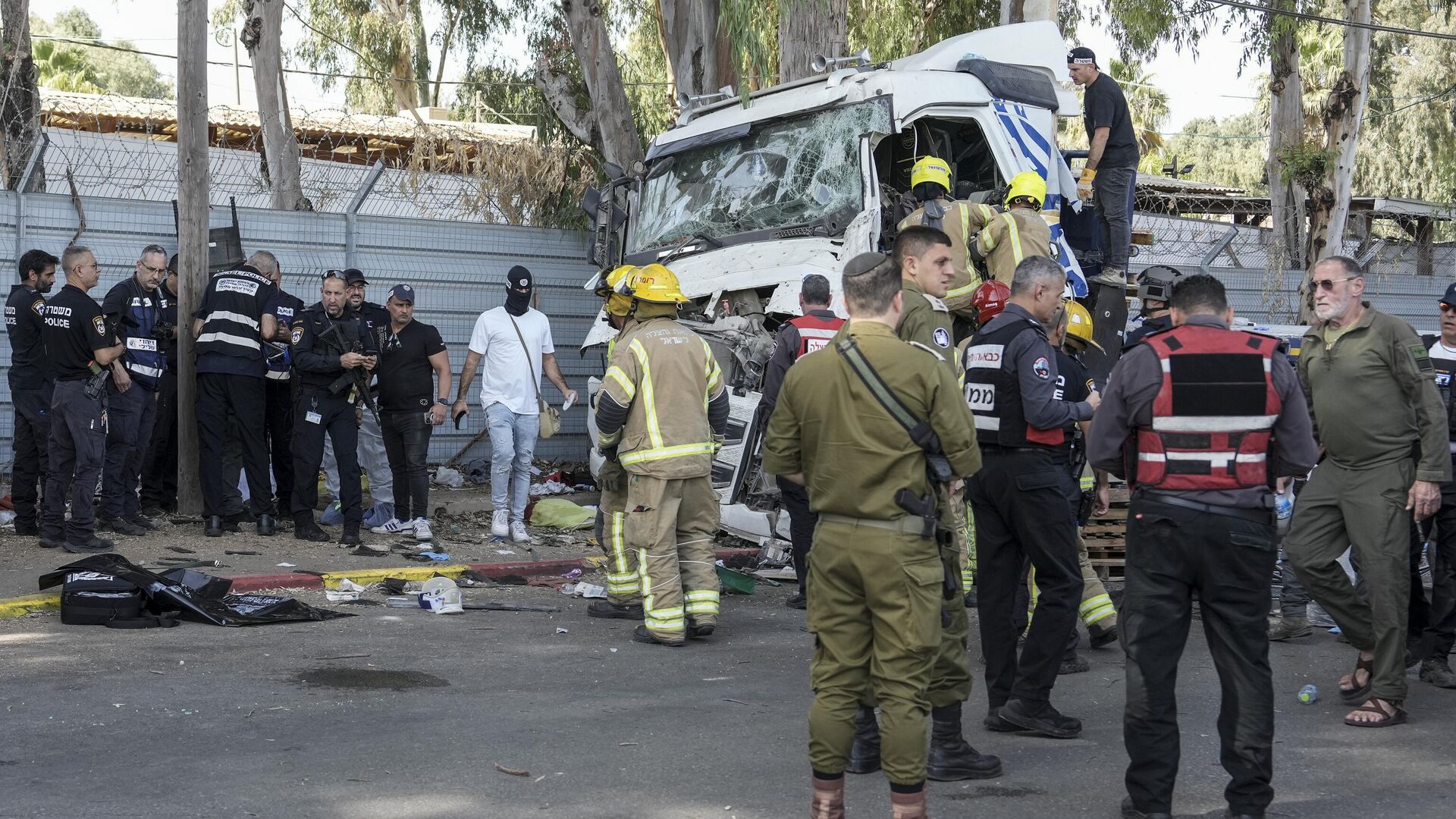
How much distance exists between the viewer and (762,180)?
426 inches

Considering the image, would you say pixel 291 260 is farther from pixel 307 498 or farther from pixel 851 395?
pixel 851 395

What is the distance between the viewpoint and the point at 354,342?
10.1 m

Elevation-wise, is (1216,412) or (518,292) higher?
(518,292)

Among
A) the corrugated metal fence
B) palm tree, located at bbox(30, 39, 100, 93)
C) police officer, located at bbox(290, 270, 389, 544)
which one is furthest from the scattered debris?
palm tree, located at bbox(30, 39, 100, 93)

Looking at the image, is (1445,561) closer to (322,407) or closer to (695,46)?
(322,407)

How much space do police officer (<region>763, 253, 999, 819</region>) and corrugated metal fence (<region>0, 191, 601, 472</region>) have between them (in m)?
8.70

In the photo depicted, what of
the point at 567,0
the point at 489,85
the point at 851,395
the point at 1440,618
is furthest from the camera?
the point at 489,85

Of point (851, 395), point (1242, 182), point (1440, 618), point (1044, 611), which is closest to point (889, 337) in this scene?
point (851, 395)

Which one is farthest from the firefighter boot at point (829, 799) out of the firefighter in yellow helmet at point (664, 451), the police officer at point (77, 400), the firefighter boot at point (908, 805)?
the police officer at point (77, 400)

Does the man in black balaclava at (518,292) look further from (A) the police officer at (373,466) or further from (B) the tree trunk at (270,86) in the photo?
(B) the tree trunk at (270,86)

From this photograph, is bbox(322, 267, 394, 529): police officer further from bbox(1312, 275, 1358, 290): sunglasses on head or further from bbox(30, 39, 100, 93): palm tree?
bbox(30, 39, 100, 93): palm tree

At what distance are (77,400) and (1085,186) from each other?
7605 mm

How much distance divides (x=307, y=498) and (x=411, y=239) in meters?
3.91

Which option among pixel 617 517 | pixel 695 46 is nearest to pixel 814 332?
pixel 617 517
